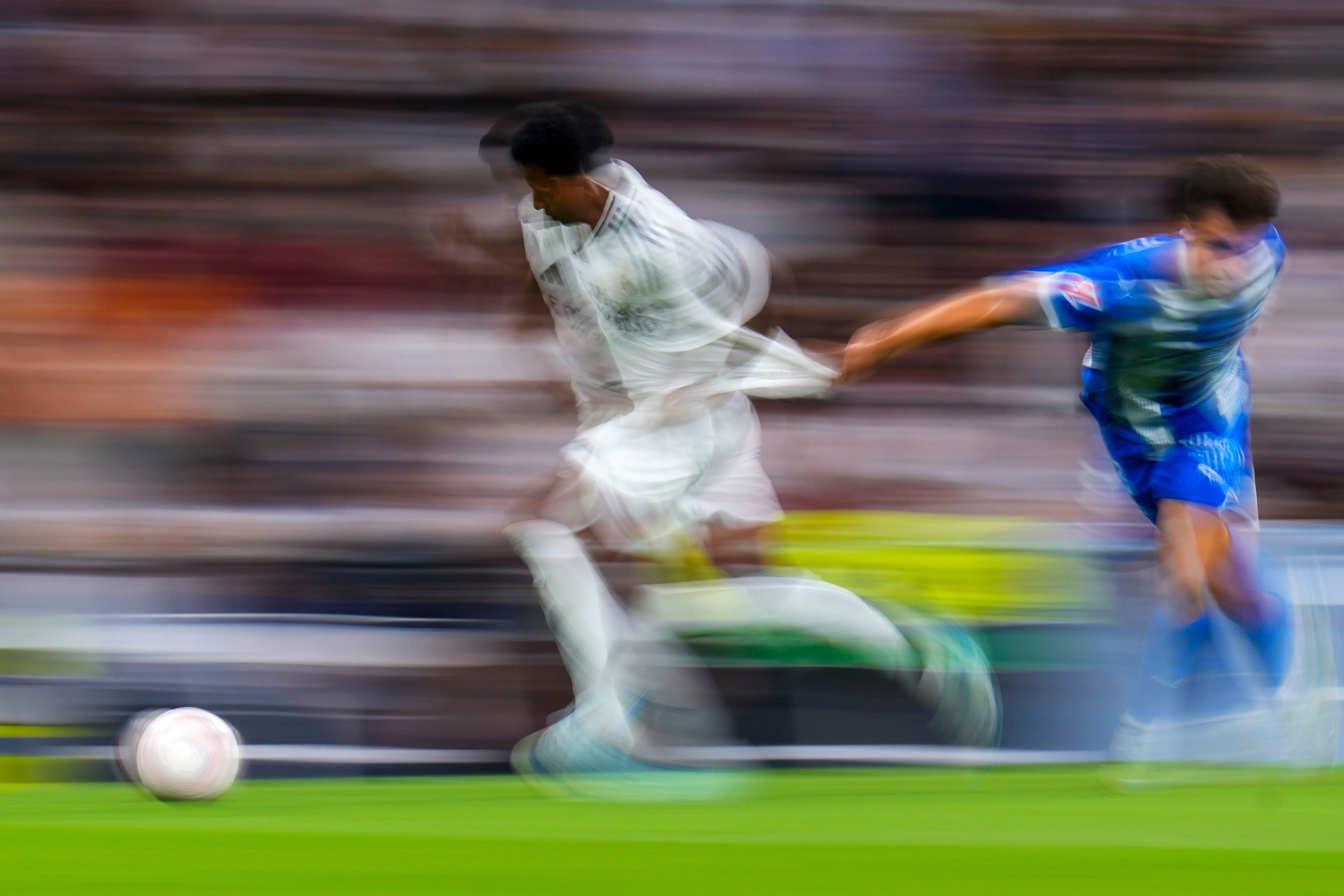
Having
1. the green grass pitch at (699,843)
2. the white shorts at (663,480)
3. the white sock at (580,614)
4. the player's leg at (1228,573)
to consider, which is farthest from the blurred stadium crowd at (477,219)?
the green grass pitch at (699,843)

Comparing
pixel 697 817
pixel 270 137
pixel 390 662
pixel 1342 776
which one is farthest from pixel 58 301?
pixel 1342 776

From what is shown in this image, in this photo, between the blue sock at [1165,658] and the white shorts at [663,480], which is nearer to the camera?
the blue sock at [1165,658]

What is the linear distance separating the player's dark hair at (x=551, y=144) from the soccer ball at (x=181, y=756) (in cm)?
150

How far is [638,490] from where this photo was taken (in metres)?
4.00

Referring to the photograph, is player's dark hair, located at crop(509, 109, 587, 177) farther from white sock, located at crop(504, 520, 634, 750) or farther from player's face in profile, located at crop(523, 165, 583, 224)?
white sock, located at crop(504, 520, 634, 750)

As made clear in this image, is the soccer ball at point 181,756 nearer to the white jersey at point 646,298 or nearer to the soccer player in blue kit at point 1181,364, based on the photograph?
the white jersey at point 646,298

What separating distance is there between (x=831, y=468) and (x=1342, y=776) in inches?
78.8

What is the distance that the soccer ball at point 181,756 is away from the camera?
3359mm

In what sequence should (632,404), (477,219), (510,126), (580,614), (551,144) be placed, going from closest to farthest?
1. (551,144)
2. (580,614)
3. (632,404)
4. (510,126)
5. (477,219)

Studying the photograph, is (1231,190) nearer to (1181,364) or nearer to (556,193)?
(1181,364)

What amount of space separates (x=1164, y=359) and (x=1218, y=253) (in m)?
0.27

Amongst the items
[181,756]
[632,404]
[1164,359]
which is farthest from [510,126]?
[181,756]

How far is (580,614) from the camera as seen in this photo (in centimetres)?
393

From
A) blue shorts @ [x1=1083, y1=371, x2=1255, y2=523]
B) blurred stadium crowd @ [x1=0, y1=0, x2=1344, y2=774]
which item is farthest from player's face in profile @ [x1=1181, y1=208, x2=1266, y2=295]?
blurred stadium crowd @ [x1=0, y1=0, x2=1344, y2=774]
